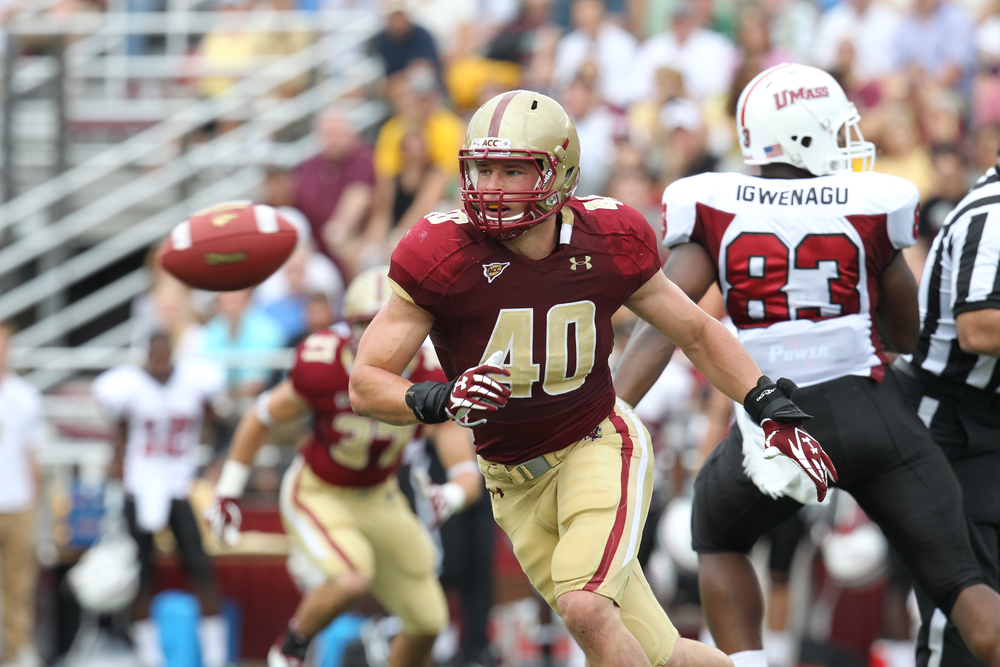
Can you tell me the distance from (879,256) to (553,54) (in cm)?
622

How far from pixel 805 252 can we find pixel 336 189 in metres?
5.86

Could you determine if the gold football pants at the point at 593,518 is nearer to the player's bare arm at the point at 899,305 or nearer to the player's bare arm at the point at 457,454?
the player's bare arm at the point at 899,305

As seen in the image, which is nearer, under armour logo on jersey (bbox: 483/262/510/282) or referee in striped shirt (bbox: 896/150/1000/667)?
under armour logo on jersey (bbox: 483/262/510/282)

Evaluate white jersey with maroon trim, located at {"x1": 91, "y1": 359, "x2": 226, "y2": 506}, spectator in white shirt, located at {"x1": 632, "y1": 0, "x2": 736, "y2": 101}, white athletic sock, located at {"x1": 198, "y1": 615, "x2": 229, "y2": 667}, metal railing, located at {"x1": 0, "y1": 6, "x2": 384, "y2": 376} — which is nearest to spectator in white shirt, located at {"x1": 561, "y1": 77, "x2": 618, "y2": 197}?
spectator in white shirt, located at {"x1": 632, "y1": 0, "x2": 736, "y2": 101}

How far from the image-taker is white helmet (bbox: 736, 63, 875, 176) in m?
4.11

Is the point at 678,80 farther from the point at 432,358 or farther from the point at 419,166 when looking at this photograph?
the point at 432,358

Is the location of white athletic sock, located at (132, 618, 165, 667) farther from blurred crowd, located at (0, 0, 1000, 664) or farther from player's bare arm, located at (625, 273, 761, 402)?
player's bare arm, located at (625, 273, 761, 402)

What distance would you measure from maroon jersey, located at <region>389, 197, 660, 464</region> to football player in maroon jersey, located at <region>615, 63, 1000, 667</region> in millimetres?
404

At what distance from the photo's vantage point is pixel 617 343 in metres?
7.48

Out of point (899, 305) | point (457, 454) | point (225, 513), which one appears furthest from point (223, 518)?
point (899, 305)

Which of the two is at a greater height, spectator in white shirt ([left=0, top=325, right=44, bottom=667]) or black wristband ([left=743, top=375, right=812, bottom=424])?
black wristband ([left=743, top=375, right=812, bottom=424])

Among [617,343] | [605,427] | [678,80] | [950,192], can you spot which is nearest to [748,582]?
[605,427]

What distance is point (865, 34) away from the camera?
9352mm

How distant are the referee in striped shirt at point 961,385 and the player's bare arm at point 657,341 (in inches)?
29.3
